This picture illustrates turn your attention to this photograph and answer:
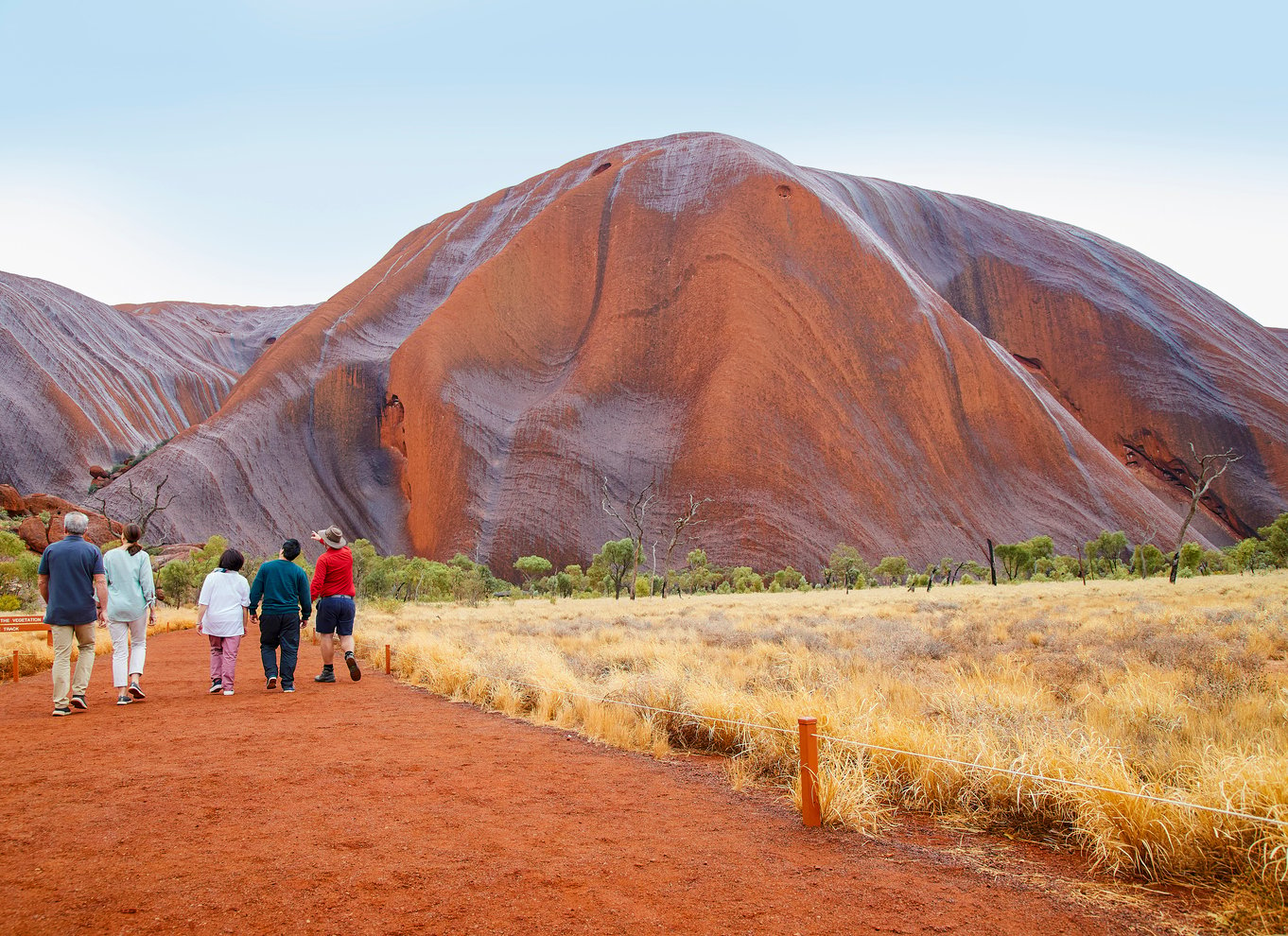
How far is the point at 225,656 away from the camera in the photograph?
9125mm

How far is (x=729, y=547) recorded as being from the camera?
46.6m

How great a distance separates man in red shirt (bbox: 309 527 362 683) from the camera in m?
10.0

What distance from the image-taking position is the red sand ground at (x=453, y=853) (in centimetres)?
327

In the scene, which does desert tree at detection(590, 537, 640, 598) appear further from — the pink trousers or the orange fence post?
the orange fence post

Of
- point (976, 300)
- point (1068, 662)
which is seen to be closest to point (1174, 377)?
point (976, 300)

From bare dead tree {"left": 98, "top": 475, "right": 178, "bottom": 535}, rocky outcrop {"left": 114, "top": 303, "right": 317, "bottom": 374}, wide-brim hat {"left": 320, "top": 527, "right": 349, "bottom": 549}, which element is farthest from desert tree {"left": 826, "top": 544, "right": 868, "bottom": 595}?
rocky outcrop {"left": 114, "top": 303, "right": 317, "bottom": 374}

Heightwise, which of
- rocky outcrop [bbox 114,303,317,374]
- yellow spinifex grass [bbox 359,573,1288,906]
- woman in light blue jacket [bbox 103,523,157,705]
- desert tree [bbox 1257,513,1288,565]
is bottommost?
desert tree [bbox 1257,513,1288,565]

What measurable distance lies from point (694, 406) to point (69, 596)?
4711 cm

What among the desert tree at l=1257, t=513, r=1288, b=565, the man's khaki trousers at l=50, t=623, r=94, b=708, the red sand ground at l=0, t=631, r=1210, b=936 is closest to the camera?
the red sand ground at l=0, t=631, r=1210, b=936

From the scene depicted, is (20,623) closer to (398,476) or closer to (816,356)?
(398,476)

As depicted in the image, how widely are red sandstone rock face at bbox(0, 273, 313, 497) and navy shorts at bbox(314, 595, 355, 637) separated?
65.1m

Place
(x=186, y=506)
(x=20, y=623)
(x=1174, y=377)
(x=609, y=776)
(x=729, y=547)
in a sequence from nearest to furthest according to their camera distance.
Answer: (x=609, y=776) → (x=20, y=623) → (x=729, y=547) → (x=186, y=506) → (x=1174, y=377)

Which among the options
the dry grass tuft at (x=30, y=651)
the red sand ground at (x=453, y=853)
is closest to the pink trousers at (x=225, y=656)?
the dry grass tuft at (x=30, y=651)

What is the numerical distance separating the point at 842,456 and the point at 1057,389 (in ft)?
113
